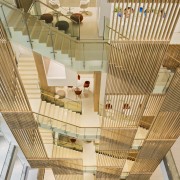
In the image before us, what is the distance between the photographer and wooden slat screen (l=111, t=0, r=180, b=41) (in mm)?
4527

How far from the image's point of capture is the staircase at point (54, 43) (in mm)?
5137

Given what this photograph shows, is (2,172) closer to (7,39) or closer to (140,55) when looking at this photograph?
(7,39)

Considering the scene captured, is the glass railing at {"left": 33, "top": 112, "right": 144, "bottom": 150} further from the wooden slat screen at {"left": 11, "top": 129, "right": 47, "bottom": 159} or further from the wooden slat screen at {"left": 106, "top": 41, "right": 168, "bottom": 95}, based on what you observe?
the wooden slat screen at {"left": 106, "top": 41, "right": 168, "bottom": 95}

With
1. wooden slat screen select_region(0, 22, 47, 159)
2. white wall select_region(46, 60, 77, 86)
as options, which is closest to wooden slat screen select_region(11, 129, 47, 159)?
wooden slat screen select_region(0, 22, 47, 159)

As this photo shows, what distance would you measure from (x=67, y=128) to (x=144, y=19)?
469 cm

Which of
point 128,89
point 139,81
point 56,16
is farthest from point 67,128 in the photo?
point 56,16

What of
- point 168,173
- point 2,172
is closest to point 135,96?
point 168,173

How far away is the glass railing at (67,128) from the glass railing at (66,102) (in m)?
1.08

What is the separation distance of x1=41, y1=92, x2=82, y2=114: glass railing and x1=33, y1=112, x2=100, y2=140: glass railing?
3.53 feet

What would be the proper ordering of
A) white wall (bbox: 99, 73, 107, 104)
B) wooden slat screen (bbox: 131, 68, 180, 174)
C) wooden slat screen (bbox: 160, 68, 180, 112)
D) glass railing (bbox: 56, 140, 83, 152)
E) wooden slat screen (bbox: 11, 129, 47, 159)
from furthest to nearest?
glass railing (bbox: 56, 140, 83, 152)
wooden slat screen (bbox: 11, 129, 47, 159)
white wall (bbox: 99, 73, 107, 104)
wooden slat screen (bbox: 131, 68, 180, 174)
wooden slat screen (bbox: 160, 68, 180, 112)

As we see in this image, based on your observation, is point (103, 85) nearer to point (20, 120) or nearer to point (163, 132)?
point (163, 132)

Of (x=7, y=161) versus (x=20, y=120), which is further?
(x=7, y=161)

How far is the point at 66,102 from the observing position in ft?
29.2

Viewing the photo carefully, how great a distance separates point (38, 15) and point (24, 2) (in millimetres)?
748
